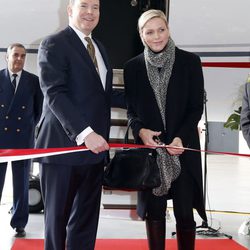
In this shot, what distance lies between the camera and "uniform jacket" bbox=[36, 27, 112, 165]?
6.34ft

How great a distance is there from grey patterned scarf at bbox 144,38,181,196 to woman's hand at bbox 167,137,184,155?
0.07m

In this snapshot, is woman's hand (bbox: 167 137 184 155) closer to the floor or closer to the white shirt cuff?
the white shirt cuff

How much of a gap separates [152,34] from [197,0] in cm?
296

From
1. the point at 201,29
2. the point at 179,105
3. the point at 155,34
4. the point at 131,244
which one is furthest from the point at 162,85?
the point at 201,29

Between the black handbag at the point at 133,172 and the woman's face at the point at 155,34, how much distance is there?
0.50m

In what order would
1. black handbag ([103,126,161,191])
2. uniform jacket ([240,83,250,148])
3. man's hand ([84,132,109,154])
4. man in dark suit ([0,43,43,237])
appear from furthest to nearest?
man in dark suit ([0,43,43,237])
uniform jacket ([240,83,250,148])
black handbag ([103,126,161,191])
man's hand ([84,132,109,154])

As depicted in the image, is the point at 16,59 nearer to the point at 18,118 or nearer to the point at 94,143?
the point at 18,118

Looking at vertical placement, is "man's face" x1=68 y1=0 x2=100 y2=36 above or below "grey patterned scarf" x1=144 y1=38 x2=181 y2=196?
above

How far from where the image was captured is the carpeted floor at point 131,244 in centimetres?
309

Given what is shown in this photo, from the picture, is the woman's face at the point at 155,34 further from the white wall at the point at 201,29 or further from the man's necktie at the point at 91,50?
the white wall at the point at 201,29

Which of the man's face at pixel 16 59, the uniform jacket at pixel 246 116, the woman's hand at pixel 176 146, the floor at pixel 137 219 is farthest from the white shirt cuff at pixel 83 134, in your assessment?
the man's face at pixel 16 59

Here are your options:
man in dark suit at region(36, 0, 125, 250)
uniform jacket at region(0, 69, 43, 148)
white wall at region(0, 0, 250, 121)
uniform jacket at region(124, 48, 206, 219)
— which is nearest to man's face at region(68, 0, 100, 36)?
man in dark suit at region(36, 0, 125, 250)

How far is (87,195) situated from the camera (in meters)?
2.11

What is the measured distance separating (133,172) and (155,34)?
650 mm
